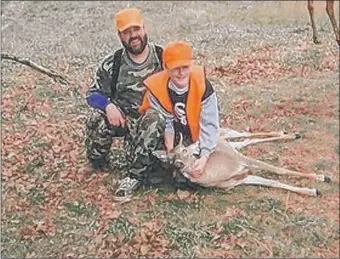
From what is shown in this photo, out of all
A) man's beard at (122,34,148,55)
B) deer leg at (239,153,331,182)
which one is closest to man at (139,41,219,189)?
man's beard at (122,34,148,55)

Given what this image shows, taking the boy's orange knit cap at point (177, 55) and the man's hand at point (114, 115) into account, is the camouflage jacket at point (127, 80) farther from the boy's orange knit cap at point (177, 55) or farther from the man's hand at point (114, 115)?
→ the boy's orange knit cap at point (177, 55)

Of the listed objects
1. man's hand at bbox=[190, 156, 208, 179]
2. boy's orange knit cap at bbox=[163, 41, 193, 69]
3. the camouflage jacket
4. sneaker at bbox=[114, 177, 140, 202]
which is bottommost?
sneaker at bbox=[114, 177, 140, 202]

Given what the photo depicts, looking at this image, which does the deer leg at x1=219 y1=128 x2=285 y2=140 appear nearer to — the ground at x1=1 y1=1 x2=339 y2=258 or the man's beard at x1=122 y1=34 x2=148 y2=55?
the ground at x1=1 y1=1 x2=339 y2=258

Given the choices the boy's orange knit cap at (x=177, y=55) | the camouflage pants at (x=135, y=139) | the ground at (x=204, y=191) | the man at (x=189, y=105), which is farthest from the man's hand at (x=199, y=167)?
the boy's orange knit cap at (x=177, y=55)

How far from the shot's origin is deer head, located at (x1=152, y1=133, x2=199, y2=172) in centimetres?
458

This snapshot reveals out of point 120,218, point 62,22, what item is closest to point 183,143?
point 120,218

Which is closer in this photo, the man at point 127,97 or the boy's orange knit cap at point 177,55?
the boy's orange knit cap at point 177,55

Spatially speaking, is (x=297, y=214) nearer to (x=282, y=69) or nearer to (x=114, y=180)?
(x=114, y=180)

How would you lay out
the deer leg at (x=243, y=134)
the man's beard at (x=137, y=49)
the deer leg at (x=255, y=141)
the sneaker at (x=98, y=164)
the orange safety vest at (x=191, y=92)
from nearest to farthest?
1. the orange safety vest at (x=191, y=92)
2. the man's beard at (x=137, y=49)
3. the sneaker at (x=98, y=164)
4. the deer leg at (x=255, y=141)
5. the deer leg at (x=243, y=134)

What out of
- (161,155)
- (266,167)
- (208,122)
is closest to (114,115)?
(161,155)

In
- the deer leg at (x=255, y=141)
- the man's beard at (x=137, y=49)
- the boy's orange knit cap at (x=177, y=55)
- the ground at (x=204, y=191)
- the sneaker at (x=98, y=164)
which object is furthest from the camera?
the deer leg at (x=255, y=141)

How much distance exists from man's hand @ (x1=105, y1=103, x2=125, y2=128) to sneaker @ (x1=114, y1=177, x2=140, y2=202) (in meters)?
0.36

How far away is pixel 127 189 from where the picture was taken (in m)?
4.71

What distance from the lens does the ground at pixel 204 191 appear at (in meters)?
4.14
